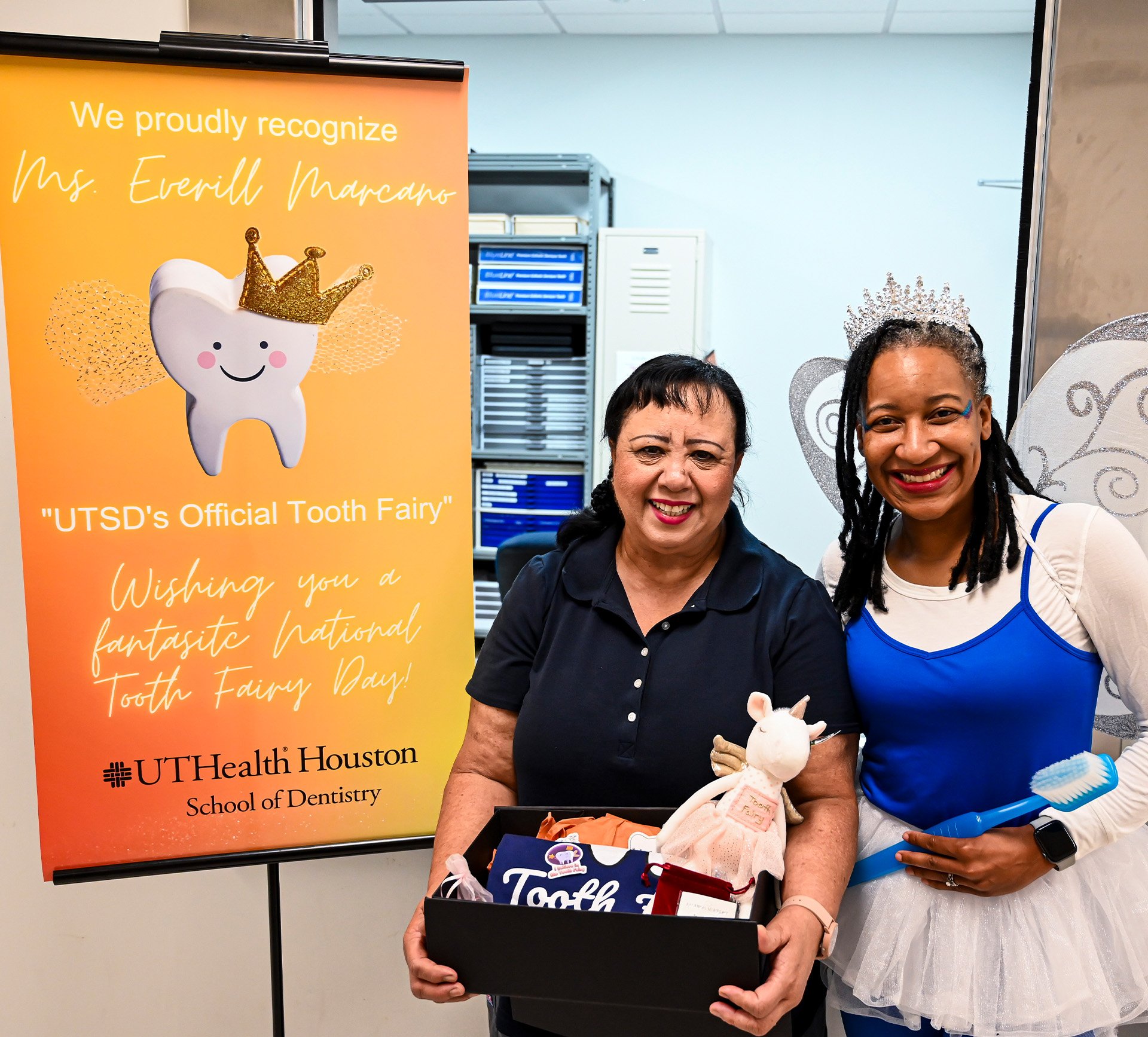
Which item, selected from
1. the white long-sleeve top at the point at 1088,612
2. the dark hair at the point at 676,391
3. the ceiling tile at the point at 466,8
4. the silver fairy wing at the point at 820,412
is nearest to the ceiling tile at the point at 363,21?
the ceiling tile at the point at 466,8

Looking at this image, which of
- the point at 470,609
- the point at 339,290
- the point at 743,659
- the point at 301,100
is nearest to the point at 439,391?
the point at 339,290

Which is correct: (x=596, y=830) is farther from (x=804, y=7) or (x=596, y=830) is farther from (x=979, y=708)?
(x=804, y=7)

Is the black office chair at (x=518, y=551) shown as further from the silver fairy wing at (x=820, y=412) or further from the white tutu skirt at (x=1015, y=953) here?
the white tutu skirt at (x=1015, y=953)

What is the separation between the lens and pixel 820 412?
1.65 meters

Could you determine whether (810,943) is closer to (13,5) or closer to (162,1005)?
(162,1005)

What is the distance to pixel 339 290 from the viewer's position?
1465mm

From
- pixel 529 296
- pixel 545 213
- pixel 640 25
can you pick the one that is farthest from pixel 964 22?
pixel 529 296

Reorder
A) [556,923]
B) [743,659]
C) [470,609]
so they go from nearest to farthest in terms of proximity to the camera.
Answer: [556,923] → [743,659] → [470,609]

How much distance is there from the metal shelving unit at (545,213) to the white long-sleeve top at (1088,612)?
2.67 metres

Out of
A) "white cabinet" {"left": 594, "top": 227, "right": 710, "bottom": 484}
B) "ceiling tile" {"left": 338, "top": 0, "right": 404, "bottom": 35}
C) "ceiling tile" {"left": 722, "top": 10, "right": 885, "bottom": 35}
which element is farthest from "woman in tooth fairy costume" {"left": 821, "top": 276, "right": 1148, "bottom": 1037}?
"ceiling tile" {"left": 338, "top": 0, "right": 404, "bottom": 35}

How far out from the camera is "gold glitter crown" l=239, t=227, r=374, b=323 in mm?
1438

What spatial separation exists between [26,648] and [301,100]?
3.86ft

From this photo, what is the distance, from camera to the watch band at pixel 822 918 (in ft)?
3.70

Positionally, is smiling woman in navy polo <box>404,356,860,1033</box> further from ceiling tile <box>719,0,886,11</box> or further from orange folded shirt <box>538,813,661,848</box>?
ceiling tile <box>719,0,886,11</box>
